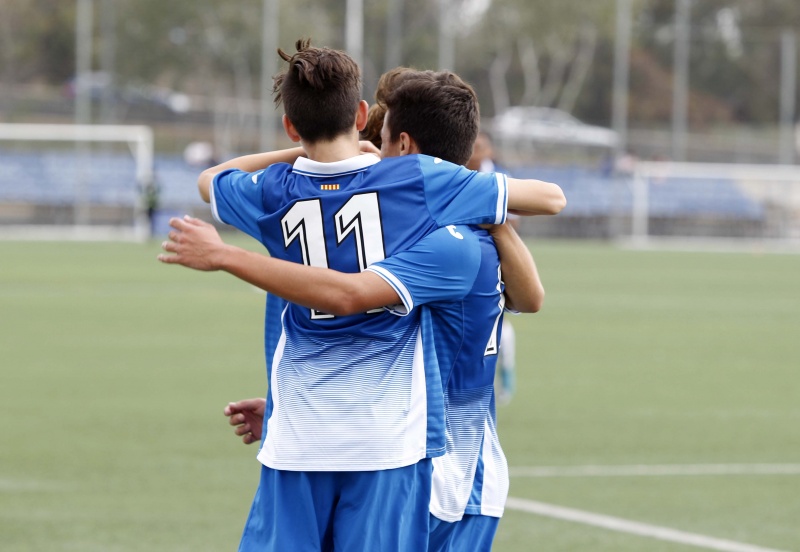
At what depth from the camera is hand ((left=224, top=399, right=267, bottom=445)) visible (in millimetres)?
3717

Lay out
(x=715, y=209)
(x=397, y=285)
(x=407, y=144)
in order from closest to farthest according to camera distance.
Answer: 1. (x=397, y=285)
2. (x=407, y=144)
3. (x=715, y=209)

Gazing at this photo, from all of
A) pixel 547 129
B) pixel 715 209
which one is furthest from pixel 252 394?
pixel 547 129

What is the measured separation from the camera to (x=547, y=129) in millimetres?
53094

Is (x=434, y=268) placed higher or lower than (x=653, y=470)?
higher

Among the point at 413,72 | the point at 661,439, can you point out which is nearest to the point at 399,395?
the point at 413,72

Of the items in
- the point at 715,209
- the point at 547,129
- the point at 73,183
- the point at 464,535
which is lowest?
the point at 464,535

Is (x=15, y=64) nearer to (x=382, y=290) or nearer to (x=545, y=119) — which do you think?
(x=545, y=119)

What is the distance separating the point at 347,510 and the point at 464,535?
39 centimetres

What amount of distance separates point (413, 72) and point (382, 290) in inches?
24.9

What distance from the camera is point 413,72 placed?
11.3ft

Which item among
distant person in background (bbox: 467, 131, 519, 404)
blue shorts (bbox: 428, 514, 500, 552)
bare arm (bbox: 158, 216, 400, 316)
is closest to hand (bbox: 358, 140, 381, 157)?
bare arm (bbox: 158, 216, 400, 316)

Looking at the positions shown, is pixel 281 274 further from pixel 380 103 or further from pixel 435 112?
pixel 380 103

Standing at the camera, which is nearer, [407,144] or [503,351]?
Result: [407,144]

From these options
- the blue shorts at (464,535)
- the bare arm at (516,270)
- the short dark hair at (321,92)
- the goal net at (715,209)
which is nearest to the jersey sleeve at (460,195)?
Result: the bare arm at (516,270)
